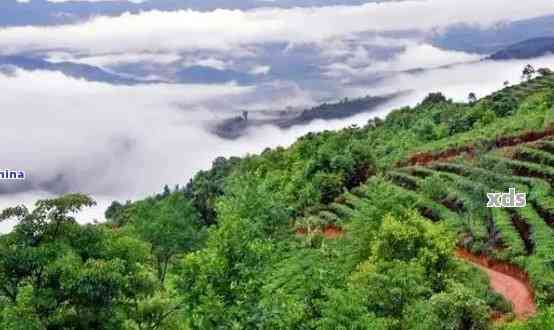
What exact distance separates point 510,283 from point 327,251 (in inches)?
455

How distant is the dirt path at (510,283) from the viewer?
45094mm

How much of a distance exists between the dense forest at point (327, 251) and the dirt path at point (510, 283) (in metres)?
0.66

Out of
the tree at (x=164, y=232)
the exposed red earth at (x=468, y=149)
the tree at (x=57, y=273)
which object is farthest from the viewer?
the exposed red earth at (x=468, y=149)

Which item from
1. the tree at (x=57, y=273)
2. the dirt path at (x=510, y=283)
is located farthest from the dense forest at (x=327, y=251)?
the dirt path at (x=510, y=283)

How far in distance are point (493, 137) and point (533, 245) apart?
31478 millimetres

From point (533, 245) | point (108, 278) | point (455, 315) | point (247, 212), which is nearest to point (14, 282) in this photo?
point (108, 278)

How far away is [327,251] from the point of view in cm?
5184

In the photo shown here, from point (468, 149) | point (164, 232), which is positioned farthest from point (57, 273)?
point (468, 149)

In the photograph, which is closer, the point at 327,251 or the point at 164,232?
the point at 327,251

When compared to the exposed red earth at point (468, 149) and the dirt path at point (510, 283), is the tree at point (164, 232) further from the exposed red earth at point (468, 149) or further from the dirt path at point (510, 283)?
the exposed red earth at point (468, 149)

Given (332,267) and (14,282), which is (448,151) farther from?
(14,282)

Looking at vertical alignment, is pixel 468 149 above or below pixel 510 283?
above

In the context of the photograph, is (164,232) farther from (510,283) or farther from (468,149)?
(468,149)

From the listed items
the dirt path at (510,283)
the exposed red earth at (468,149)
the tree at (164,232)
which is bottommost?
the tree at (164,232)
